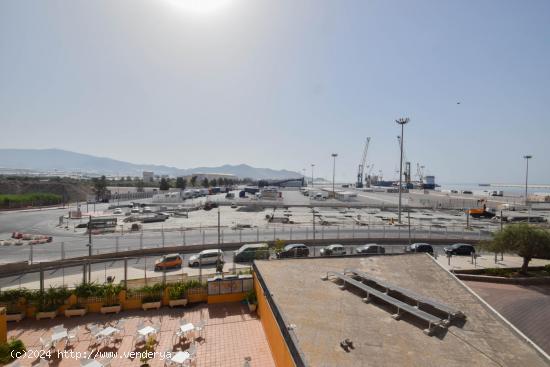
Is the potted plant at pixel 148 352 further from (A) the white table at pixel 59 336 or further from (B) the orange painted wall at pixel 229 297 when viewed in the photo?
(B) the orange painted wall at pixel 229 297

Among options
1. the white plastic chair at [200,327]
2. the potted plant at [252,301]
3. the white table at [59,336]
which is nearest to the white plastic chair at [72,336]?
the white table at [59,336]

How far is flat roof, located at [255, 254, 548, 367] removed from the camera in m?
7.32

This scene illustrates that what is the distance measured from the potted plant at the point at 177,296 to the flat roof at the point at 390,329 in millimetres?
3942

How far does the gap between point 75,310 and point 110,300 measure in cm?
137

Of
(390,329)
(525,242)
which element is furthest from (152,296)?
(525,242)

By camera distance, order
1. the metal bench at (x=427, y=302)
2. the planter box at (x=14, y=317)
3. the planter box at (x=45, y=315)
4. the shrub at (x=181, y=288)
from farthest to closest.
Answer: the shrub at (x=181, y=288)
the planter box at (x=45, y=315)
the planter box at (x=14, y=317)
the metal bench at (x=427, y=302)

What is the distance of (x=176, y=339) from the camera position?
11117 mm

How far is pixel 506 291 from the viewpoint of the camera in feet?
56.6

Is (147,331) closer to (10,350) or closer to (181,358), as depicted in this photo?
(181,358)

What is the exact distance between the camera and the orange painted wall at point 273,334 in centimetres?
785

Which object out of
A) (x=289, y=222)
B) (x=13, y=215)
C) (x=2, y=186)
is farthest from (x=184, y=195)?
(x=2, y=186)

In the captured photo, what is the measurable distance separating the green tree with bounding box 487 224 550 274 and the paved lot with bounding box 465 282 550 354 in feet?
6.90

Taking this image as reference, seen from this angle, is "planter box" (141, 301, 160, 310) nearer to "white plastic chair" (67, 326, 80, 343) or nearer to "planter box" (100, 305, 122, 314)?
"planter box" (100, 305, 122, 314)

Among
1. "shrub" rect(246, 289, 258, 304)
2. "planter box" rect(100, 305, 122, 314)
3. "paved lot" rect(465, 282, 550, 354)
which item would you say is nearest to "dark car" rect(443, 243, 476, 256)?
"paved lot" rect(465, 282, 550, 354)
